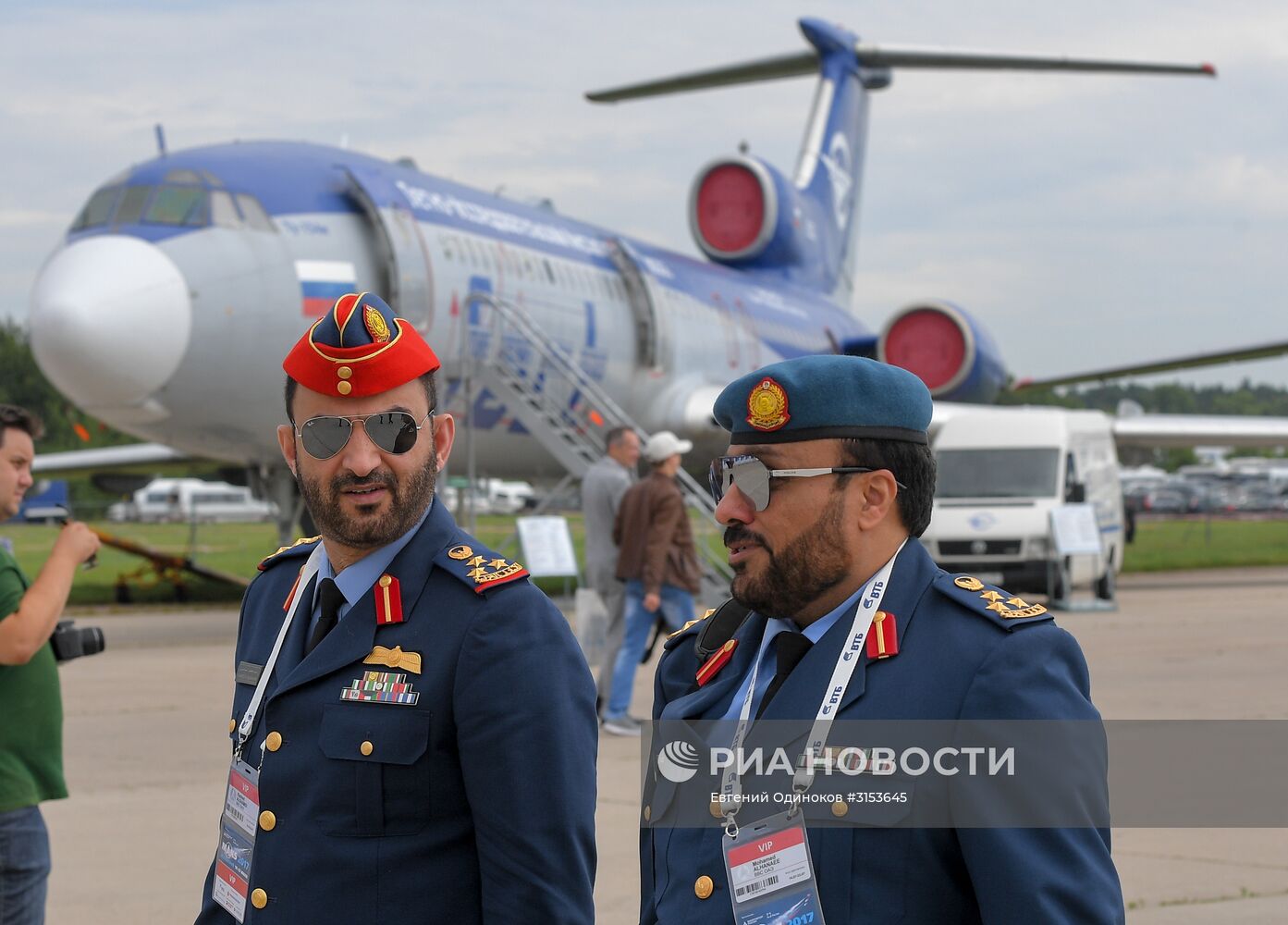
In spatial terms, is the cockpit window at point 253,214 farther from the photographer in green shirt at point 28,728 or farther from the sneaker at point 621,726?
the photographer in green shirt at point 28,728

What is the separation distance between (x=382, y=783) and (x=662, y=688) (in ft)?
1.44

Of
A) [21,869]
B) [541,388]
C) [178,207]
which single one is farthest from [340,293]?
[21,869]

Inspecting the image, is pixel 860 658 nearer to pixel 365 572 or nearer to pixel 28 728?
pixel 365 572

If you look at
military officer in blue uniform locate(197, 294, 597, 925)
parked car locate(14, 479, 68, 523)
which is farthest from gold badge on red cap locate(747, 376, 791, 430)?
parked car locate(14, 479, 68, 523)

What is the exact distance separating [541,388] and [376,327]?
13.5 m

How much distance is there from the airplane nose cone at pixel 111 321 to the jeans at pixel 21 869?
351 inches

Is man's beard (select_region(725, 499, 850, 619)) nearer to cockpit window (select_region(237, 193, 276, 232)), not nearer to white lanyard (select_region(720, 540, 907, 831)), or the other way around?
white lanyard (select_region(720, 540, 907, 831))

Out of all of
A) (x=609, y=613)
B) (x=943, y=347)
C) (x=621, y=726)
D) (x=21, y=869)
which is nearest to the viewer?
(x=21, y=869)

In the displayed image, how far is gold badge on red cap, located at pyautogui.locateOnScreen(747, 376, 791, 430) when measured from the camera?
7.18 ft

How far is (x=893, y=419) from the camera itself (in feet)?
7.19

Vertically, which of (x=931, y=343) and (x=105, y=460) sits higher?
(x=931, y=343)

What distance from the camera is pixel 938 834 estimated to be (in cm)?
196

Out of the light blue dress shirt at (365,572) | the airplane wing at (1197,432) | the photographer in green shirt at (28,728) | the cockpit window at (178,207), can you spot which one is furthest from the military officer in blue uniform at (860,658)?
the airplane wing at (1197,432)

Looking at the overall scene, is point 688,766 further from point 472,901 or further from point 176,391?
point 176,391
